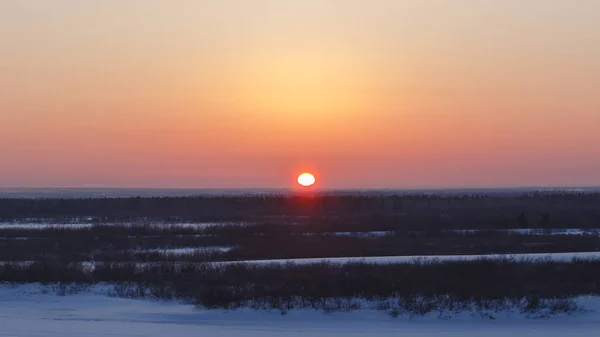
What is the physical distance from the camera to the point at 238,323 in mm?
14305

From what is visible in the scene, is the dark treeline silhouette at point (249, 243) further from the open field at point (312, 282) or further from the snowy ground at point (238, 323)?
the snowy ground at point (238, 323)

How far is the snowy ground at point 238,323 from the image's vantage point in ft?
42.4

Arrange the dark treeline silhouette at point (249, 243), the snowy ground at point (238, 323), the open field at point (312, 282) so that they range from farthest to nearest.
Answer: the dark treeline silhouette at point (249, 243)
the open field at point (312, 282)
the snowy ground at point (238, 323)

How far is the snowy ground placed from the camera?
12930 millimetres

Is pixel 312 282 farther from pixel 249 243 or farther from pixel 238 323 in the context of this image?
pixel 249 243

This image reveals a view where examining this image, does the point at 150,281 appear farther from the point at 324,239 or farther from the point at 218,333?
the point at 324,239

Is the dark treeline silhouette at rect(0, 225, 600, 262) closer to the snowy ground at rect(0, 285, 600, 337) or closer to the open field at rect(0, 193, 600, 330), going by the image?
the open field at rect(0, 193, 600, 330)

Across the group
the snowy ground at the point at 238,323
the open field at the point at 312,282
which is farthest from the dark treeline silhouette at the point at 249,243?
the snowy ground at the point at 238,323

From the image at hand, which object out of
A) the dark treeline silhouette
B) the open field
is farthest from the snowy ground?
the dark treeline silhouette

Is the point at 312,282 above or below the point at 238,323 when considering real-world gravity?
above

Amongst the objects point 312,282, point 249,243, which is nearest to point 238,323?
point 312,282

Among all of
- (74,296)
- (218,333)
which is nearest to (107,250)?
(74,296)

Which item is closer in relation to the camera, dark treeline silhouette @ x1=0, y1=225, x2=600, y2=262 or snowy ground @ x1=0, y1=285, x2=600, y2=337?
snowy ground @ x1=0, y1=285, x2=600, y2=337

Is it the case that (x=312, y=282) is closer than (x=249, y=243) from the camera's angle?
Yes
